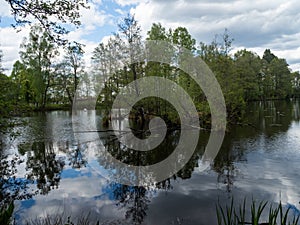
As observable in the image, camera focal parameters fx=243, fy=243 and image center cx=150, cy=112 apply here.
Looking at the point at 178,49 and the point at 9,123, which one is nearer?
the point at 9,123

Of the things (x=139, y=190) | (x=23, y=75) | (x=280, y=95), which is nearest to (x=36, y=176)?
(x=139, y=190)

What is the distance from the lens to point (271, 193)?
→ 6480mm

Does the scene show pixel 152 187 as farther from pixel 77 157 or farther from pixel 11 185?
pixel 77 157

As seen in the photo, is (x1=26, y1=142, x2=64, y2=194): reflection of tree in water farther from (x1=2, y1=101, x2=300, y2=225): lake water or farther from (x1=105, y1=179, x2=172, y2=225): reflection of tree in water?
(x1=105, y1=179, x2=172, y2=225): reflection of tree in water

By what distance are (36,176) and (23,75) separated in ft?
123

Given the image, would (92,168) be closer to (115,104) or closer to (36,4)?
(36,4)

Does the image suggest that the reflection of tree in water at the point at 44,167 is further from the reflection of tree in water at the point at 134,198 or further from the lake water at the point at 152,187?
the reflection of tree in water at the point at 134,198

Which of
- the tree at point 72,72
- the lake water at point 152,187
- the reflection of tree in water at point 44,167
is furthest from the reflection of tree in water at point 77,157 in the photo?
the tree at point 72,72

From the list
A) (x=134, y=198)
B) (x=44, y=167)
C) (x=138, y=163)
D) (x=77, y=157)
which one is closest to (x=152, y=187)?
(x=134, y=198)

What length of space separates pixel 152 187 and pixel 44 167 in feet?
15.6

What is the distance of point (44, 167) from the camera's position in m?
Answer: 9.52

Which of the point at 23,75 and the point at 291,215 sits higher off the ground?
the point at 23,75

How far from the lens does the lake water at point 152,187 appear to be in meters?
5.77

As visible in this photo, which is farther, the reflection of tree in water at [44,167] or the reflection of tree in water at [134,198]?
the reflection of tree in water at [44,167]
